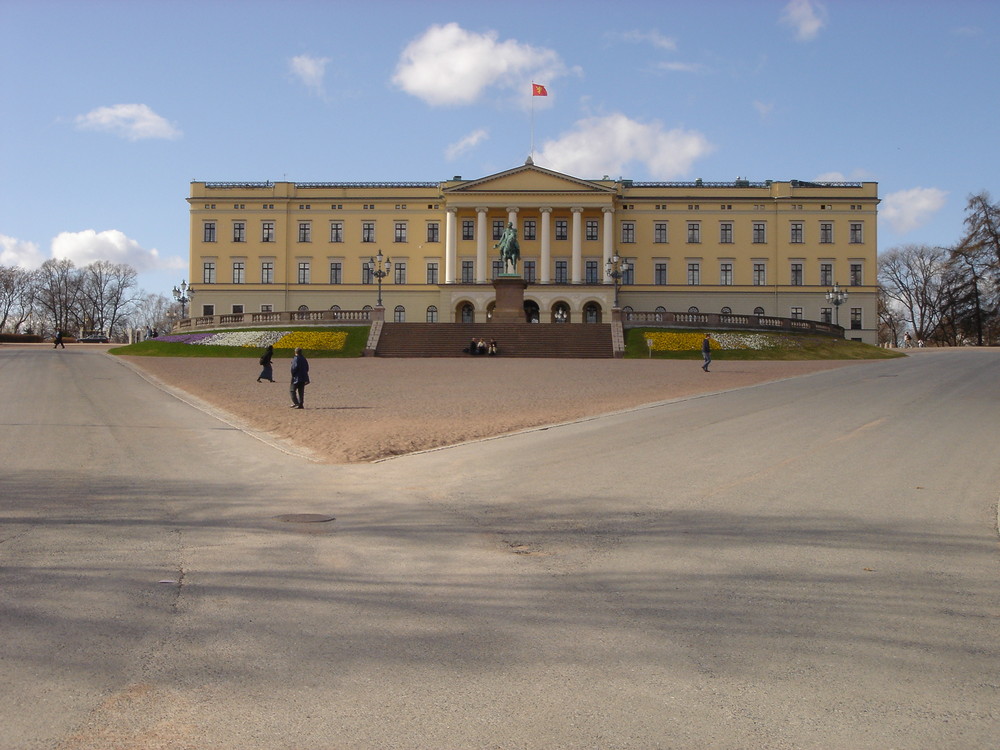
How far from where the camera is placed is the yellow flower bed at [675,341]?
61.7 m

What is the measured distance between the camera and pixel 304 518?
1100cm

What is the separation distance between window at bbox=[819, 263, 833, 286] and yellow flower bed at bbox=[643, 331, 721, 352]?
1511 inches

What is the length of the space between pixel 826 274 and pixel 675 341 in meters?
42.0

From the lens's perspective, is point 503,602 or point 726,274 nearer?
point 503,602

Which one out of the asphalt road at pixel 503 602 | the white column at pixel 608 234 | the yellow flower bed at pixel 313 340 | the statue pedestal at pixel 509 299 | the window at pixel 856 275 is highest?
the white column at pixel 608 234

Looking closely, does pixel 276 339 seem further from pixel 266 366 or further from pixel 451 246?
pixel 451 246

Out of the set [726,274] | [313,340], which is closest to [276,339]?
[313,340]

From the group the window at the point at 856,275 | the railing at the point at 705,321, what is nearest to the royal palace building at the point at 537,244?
the window at the point at 856,275

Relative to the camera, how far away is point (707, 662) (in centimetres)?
598

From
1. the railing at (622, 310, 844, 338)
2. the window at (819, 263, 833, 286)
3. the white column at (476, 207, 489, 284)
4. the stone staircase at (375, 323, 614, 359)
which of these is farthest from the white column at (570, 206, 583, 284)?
the stone staircase at (375, 323, 614, 359)

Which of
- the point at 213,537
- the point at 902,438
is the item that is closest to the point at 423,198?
the point at 902,438

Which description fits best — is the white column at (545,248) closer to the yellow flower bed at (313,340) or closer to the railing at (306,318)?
the railing at (306,318)

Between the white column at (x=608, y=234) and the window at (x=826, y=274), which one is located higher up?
the white column at (x=608, y=234)

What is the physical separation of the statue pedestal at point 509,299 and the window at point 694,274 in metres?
36.0
